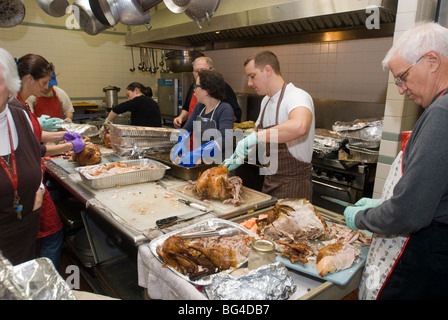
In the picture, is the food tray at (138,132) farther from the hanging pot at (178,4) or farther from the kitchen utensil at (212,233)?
the kitchen utensil at (212,233)

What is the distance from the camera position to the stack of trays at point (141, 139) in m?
3.26

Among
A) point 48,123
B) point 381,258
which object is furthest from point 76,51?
point 381,258

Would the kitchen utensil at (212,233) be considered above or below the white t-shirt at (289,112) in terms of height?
below

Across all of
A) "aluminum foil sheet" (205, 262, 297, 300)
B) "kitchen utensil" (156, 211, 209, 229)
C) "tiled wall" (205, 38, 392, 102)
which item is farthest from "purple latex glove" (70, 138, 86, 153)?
"tiled wall" (205, 38, 392, 102)

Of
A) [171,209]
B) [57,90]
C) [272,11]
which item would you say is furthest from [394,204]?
[57,90]

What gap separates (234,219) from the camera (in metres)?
2.02

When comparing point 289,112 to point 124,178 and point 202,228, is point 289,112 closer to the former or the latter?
point 202,228

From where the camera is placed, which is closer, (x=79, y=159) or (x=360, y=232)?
(x=360, y=232)

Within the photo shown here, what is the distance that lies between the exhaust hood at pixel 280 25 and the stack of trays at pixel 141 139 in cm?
117

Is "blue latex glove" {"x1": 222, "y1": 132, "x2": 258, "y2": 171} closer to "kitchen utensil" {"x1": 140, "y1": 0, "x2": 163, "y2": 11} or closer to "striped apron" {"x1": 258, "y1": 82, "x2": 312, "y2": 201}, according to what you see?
"striped apron" {"x1": 258, "y1": 82, "x2": 312, "y2": 201}

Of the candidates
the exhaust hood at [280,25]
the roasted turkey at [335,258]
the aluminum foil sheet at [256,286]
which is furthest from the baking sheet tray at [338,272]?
the exhaust hood at [280,25]

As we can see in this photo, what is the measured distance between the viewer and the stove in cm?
351

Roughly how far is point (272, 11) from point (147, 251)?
350 cm
